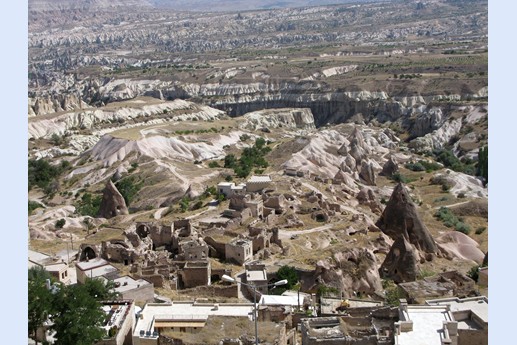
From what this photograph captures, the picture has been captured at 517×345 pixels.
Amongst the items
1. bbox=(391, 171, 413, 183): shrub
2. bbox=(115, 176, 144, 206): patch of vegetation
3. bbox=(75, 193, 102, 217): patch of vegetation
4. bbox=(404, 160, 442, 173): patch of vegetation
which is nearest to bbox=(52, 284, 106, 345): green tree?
bbox=(75, 193, 102, 217): patch of vegetation

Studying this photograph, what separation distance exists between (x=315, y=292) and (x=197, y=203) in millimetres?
25359

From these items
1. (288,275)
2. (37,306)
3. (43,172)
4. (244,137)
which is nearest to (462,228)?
(288,275)

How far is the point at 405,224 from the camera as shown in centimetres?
4934

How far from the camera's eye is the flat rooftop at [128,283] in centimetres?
3043

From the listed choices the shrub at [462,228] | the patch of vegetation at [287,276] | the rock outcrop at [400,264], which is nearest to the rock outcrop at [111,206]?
the rock outcrop at [400,264]

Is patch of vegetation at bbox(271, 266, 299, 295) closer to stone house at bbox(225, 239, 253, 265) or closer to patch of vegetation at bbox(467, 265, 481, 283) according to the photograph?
stone house at bbox(225, 239, 253, 265)

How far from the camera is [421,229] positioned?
4862 centimetres

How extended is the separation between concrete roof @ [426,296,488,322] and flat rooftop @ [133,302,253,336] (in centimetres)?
750

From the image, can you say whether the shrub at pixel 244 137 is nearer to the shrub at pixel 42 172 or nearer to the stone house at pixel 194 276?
the shrub at pixel 42 172

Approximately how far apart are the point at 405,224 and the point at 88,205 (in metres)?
32.2

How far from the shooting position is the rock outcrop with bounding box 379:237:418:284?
1608 inches

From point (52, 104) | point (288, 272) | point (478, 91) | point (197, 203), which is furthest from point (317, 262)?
point (52, 104)

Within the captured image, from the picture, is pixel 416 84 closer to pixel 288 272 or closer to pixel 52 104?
pixel 52 104

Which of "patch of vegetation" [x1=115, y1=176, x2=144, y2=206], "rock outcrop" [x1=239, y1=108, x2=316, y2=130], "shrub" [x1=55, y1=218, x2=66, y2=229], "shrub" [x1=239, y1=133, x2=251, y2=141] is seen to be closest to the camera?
"shrub" [x1=55, y1=218, x2=66, y2=229]
